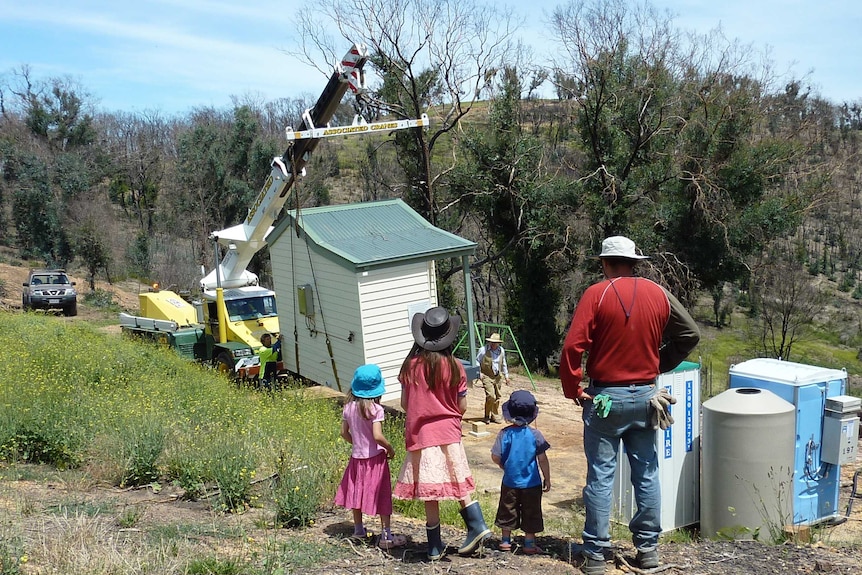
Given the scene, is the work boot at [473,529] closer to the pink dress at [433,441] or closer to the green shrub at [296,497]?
the pink dress at [433,441]

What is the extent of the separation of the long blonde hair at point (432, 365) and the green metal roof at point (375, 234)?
21.9 ft

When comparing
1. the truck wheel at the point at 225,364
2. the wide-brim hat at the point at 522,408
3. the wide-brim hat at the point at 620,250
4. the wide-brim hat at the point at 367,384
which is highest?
the wide-brim hat at the point at 620,250

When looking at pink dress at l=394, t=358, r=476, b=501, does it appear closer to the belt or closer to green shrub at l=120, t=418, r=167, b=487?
the belt

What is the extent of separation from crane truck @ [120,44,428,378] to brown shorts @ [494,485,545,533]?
27.3ft

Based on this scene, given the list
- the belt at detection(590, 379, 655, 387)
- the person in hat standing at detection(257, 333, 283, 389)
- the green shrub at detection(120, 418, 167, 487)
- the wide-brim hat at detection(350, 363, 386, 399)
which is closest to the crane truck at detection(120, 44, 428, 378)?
the person in hat standing at detection(257, 333, 283, 389)

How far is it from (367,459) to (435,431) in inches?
24.9

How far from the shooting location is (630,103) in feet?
73.6

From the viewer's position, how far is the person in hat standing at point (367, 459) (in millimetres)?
4895

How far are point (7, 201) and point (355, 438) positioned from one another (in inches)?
1592

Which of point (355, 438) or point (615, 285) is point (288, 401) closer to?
point (355, 438)

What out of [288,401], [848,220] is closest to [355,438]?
[288,401]

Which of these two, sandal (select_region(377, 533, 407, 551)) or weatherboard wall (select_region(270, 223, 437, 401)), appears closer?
sandal (select_region(377, 533, 407, 551))

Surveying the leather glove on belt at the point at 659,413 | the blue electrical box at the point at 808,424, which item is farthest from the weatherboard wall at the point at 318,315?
the leather glove on belt at the point at 659,413

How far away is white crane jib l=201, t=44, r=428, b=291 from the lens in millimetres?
11831
